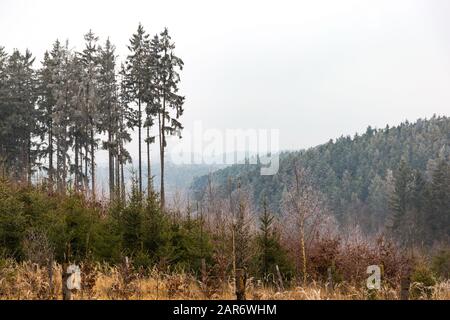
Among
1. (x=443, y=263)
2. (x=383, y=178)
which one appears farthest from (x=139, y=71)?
(x=383, y=178)

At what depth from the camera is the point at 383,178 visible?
395ft

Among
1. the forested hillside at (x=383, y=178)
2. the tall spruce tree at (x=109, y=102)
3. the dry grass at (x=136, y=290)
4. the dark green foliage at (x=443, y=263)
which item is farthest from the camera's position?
the forested hillside at (x=383, y=178)

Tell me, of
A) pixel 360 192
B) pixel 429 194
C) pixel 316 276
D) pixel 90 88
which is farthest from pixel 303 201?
pixel 360 192

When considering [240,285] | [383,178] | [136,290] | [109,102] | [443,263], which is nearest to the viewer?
[240,285]

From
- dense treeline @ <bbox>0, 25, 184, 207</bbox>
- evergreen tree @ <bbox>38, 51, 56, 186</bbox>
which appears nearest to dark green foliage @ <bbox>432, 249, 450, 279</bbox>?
dense treeline @ <bbox>0, 25, 184, 207</bbox>

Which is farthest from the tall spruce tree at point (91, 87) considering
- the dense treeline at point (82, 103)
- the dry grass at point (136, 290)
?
the dry grass at point (136, 290)

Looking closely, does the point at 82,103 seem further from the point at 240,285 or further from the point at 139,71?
the point at 240,285

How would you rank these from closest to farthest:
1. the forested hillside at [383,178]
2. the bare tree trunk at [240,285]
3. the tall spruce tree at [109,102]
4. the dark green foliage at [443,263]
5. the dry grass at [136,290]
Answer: the bare tree trunk at [240,285] → the dry grass at [136,290] → the dark green foliage at [443,263] → the tall spruce tree at [109,102] → the forested hillside at [383,178]

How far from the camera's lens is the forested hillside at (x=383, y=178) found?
7019cm

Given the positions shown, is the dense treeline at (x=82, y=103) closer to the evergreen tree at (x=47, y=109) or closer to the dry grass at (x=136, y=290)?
the evergreen tree at (x=47, y=109)

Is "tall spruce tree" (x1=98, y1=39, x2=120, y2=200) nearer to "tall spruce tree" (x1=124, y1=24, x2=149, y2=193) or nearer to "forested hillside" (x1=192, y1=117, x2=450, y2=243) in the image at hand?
"tall spruce tree" (x1=124, y1=24, x2=149, y2=193)

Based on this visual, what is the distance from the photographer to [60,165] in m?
42.5

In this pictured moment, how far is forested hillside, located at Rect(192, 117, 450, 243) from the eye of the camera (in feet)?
230
